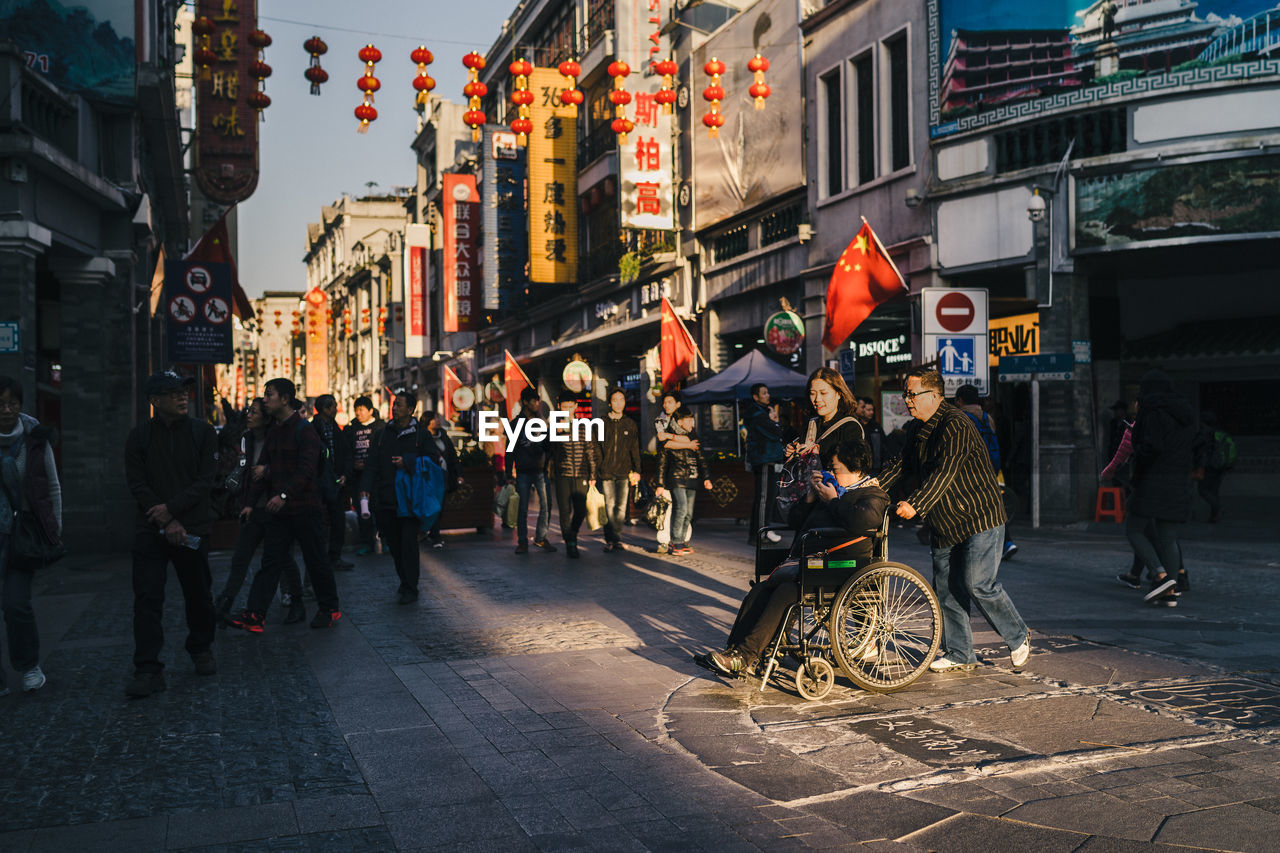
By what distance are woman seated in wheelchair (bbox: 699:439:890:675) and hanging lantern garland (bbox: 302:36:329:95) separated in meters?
8.44

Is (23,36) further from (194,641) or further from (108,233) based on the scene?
(194,641)

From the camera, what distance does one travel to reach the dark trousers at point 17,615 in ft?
21.2

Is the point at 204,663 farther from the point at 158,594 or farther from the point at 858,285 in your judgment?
the point at 858,285

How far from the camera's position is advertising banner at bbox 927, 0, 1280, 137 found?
14602 mm

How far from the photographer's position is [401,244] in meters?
57.5

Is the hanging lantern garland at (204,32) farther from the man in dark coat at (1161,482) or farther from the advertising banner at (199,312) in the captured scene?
the man in dark coat at (1161,482)

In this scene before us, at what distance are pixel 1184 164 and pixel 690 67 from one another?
12.7 metres

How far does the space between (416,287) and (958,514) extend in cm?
4661

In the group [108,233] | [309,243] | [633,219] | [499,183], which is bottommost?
[108,233]

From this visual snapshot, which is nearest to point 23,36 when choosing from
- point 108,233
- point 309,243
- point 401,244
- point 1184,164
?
point 108,233

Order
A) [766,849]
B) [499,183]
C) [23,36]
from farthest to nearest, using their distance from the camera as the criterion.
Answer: [499,183] < [23,36] < [766,849]

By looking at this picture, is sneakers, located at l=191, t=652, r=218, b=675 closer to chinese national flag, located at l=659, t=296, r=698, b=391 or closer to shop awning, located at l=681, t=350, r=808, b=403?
shop awning, located at l=681, t=350, r=808, b=403

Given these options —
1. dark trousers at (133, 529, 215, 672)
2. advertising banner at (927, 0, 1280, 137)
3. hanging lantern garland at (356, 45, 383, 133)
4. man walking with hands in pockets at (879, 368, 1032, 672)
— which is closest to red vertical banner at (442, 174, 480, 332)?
advertising banner at (927, 0, 1280, 137)

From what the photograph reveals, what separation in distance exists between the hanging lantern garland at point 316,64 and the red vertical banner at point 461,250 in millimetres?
26549
